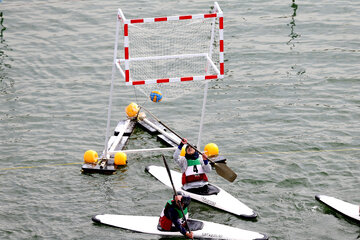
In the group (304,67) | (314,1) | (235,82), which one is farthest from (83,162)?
(314,1)

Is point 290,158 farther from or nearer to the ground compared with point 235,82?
nearer to the ground

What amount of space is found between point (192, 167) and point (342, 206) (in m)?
3.60

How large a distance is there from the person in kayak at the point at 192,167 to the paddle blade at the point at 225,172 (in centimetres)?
37

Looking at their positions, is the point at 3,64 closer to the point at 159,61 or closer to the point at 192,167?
the point at 159,61

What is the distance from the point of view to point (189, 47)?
19547mm

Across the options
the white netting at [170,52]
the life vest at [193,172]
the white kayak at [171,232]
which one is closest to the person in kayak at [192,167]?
the life vest at [193,172]

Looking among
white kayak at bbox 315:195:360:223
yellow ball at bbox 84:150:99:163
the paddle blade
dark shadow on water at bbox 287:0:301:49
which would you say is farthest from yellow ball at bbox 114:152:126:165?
dark shadow on water at bbox 287:0:301:49

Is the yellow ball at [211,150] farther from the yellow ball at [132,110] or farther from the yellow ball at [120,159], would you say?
the yellow ball at [132,110]

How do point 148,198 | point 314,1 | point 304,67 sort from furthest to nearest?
point 314,1
point 304,67
point 148,198

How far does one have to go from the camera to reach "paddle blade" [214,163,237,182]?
48.2 ft

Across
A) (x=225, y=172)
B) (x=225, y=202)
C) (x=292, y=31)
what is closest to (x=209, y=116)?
(x=225, y=172)

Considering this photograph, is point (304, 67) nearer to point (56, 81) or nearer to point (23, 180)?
point (56, 81)

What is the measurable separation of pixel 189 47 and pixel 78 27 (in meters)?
8.88

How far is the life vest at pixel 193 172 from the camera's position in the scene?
14500 mm
